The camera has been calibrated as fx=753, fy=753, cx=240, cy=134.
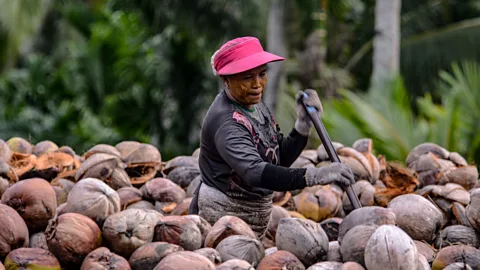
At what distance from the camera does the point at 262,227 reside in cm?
380

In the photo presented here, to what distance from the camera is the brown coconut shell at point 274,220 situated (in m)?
3.94

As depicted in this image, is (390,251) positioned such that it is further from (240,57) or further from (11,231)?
(11,231)

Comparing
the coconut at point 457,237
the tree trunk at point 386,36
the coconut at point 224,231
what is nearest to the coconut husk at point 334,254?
the coconut at point 224,231

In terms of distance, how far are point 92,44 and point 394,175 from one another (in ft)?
41.1

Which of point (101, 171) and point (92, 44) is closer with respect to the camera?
point (101, 171)

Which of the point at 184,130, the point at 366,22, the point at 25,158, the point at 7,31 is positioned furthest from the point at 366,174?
the point at 7,31

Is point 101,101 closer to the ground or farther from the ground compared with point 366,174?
closer to the ground

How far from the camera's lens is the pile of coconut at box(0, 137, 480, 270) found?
2961mm

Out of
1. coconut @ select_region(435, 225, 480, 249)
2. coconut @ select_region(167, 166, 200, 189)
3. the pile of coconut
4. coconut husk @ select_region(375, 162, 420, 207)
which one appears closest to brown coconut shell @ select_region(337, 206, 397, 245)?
the pile of coconut

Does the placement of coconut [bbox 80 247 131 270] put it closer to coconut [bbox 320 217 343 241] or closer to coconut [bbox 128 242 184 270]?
coconut [bbox 128 242 184 270]

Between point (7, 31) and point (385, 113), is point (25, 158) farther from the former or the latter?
point (7, 31)

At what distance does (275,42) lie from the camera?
38.1 feet

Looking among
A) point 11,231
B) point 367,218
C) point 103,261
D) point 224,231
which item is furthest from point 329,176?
point 11,231

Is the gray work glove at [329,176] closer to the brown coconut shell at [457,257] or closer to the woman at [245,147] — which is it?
the woman at [245,147]
